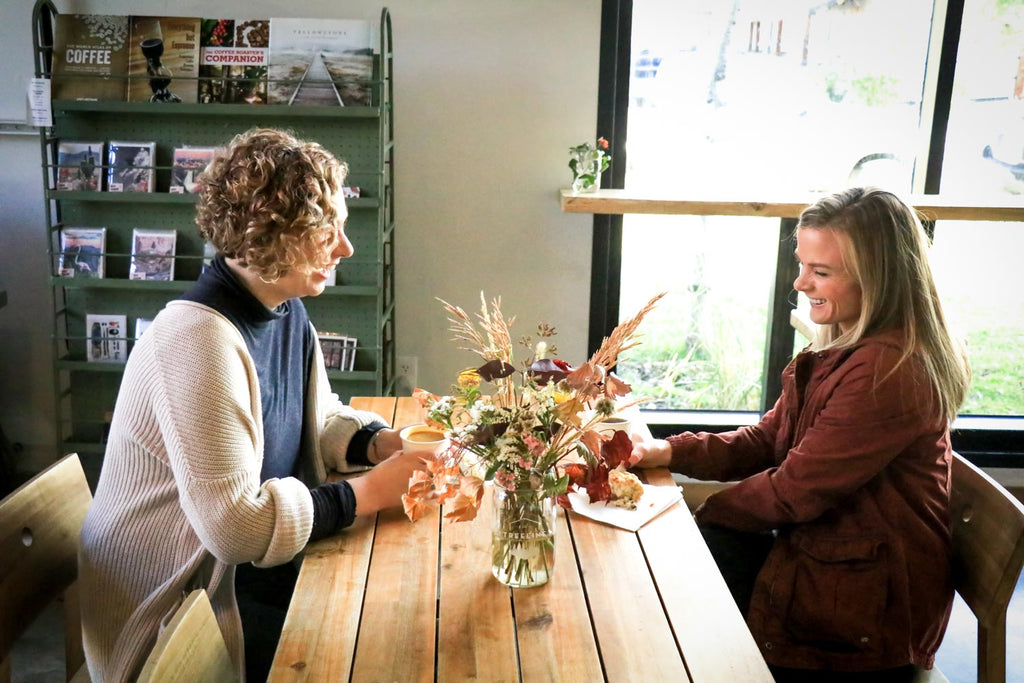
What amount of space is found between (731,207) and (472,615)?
6.31 feet

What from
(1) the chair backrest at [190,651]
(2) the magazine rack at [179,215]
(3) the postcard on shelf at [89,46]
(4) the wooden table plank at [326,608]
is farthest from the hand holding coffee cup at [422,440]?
(3) the postcard on shelf at [89,46]

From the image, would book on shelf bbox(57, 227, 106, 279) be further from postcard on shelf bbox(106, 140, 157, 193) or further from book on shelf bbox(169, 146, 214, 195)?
book on shelf bbox(169, 146, 214, 195)

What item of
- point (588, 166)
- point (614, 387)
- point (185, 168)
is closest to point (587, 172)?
point (588, 166)

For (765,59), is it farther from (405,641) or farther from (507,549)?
(405,641)

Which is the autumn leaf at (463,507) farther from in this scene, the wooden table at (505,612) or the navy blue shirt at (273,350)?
the navy blue shirt at (273,350)

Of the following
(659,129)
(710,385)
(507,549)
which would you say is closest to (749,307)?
(710,385)

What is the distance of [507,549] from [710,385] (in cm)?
227

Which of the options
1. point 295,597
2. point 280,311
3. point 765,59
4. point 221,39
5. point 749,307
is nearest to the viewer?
point 295,597

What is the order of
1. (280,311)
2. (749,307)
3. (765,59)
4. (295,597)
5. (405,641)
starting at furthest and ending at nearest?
(749,307) < (765,59) < (280,311) < (295,597) < (405,641)

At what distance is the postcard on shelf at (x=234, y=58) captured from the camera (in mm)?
2902

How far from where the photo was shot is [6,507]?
1498 millimetres

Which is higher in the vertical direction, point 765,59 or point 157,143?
point 765,59

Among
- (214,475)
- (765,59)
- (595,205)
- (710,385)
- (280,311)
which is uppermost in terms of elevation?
(765,59)

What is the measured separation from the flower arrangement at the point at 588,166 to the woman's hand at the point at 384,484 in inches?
62.7
